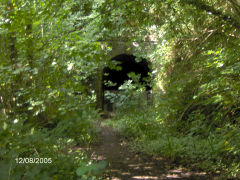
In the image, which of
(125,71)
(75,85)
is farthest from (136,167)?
(125,71)

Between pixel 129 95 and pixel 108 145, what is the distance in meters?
2.12

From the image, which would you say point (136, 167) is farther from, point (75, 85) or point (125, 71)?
point (125, 71)

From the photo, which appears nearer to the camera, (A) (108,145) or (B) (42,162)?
(B) (42,162)

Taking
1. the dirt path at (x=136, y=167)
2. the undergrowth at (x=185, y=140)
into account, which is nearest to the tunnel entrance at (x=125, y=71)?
the undergrowth at (x=185, y=140)

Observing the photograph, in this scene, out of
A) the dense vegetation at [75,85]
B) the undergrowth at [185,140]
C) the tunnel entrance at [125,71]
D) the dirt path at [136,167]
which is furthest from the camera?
the tunnel entrance at [125,71]

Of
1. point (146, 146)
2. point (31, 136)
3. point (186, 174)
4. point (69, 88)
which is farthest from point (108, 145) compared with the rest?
point (31, 136)

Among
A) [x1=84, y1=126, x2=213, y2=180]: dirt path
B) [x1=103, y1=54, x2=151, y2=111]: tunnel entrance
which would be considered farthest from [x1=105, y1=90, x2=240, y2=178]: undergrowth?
[x1=103, y1=54, x2=151, y2=111]: tunnel entrance

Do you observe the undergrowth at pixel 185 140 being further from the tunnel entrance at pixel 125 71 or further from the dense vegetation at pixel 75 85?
the tunnel entrance at pixel 125 71

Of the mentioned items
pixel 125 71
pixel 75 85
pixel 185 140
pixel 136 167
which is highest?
pixel 125 71

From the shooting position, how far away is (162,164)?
5270mm

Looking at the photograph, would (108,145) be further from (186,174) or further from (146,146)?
(186,174)

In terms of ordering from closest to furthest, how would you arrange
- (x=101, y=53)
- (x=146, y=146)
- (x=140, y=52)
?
(x=101, y=53) → (x=146, y=146) → (x=140, y=52)

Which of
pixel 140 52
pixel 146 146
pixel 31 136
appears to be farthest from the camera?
pixel 140 52

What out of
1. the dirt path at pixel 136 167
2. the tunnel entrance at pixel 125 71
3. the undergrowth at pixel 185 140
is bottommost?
the dirt path at pixel 136 167
